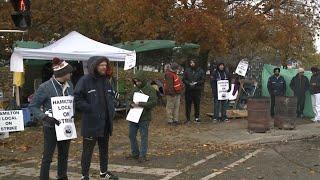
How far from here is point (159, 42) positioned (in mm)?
22047

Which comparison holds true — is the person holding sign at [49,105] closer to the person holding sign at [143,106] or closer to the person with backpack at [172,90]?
the person holding sign at [143,106]

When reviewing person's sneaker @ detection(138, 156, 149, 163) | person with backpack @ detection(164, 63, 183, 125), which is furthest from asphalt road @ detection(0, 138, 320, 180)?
person with backpack @ detection(164, 63, 183, 125)

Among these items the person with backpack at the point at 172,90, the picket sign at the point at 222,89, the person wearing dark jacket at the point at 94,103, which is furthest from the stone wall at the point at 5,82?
A: the person wearing dark jacket at the point at 94,103

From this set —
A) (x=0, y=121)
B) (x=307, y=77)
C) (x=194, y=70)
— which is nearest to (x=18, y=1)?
(x=0, y=121)

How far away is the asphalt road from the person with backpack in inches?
167

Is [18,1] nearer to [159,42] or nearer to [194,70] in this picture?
[194,70]

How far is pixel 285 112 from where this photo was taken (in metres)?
14.1

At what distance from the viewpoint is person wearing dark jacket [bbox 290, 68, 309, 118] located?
661 inches

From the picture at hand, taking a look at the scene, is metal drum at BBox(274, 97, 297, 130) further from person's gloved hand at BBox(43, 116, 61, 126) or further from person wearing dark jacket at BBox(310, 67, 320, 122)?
person's gloved hand at BBox(43, 116, 61, 126)

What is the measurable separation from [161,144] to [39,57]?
209 inches

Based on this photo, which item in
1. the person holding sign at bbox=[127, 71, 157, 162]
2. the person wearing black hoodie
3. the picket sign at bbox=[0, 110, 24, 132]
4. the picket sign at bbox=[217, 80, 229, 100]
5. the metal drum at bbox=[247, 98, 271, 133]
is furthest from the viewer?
the person wearing black hoodie

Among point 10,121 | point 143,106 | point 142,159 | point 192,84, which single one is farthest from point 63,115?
point 192,84

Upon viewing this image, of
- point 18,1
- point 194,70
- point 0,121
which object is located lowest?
point 0,121

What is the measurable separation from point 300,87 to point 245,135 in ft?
16.0
